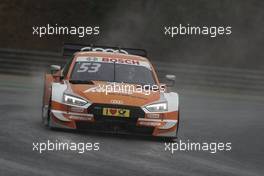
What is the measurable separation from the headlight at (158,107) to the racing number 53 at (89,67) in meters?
1.57

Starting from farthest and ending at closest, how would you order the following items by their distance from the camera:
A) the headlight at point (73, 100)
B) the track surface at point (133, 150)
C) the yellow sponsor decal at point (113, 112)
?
the headlight at point (73, 100) → the yellow sponsor decal at point (113, 112) → the track surface at point (133, 150)

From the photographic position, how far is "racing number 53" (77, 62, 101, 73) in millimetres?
15594

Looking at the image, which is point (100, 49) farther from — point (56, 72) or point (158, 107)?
point (158, 107)

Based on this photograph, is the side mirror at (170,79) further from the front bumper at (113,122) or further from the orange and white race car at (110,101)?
the front bumper at (113,122)

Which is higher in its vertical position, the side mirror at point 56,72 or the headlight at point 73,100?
the side mirror at point 56,72

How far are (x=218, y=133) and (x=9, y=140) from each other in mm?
4482

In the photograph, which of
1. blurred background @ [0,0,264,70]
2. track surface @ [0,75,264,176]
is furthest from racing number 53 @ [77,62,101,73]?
blurred background @ [0,0,264,70]

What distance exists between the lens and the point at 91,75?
15.5 meters

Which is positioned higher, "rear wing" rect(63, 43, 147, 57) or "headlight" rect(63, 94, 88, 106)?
"rear wing" rect(63, 43, 147, 57)

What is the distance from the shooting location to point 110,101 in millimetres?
14125

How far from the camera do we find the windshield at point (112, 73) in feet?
50.5

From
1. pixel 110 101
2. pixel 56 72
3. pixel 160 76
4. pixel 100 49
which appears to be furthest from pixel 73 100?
pixel 160 76

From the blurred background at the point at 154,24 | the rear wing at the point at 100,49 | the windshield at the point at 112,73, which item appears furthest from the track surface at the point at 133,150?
the blurred background at the point at 154,24

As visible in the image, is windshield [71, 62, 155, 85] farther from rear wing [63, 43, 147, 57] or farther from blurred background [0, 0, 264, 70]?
blurred background [0, 0, 264, 70]
